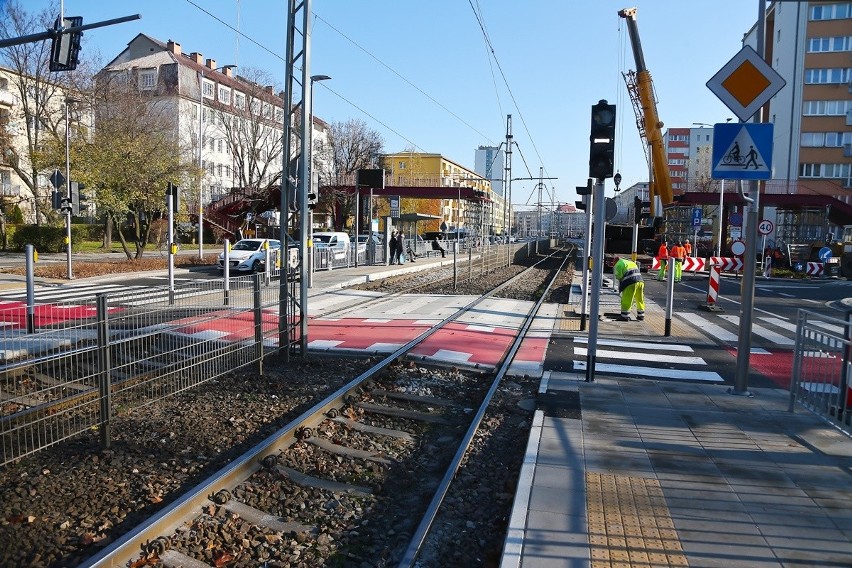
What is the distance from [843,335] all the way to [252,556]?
5.24 metres

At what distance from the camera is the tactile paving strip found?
12.0 feet

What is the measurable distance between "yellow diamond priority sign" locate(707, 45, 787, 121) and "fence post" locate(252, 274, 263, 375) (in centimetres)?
576

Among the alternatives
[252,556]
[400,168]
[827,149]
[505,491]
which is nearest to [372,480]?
[505,491]

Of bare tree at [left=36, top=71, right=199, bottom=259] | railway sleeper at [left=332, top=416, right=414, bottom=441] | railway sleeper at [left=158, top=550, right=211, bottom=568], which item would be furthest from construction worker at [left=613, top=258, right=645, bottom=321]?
bare tree at [left=36, top=71, right=199, bottom=259]

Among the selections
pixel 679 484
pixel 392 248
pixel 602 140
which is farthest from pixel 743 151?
pixel 392 248

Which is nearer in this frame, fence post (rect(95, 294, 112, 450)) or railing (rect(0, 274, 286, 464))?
railing (rect(0, 274, 286, 464))

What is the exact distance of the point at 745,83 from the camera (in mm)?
7676

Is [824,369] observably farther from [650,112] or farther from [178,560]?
[650,112]

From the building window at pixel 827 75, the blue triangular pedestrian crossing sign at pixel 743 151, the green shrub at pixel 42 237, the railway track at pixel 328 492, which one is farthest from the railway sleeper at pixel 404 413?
the building window at pixel 827 75

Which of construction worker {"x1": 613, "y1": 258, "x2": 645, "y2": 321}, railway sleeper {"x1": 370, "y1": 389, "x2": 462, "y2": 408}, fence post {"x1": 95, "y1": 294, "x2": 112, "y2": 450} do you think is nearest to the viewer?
fence post {"x1": 95, "y1": 294, "x2": 112, "y2": 450}

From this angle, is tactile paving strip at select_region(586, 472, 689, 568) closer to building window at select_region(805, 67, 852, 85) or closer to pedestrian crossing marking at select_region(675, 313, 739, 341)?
pedestrian crossing marking at select_region(675, 313, 739, 341)

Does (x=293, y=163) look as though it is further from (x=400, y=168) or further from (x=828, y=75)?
(x=400, y=168)

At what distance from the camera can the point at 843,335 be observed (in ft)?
19.3

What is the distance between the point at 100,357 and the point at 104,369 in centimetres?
10
